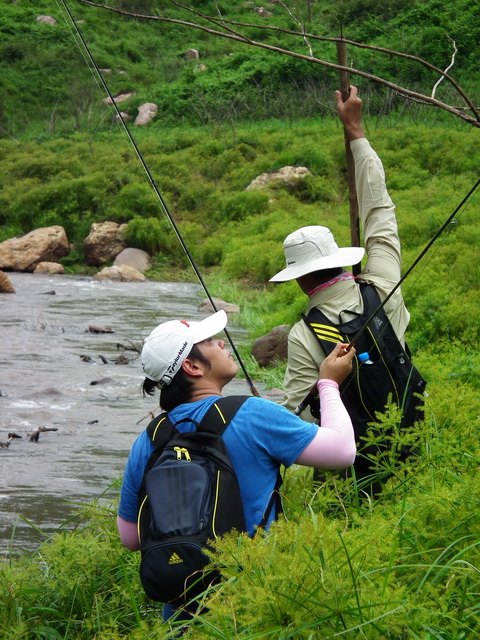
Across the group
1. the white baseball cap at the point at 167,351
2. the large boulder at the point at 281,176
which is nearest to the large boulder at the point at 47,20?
the large boulder at the point at 281,176

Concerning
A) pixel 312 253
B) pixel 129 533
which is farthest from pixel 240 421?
pixel 312 253

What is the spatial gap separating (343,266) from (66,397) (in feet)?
20.6

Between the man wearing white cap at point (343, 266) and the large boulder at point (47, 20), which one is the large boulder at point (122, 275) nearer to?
the man wearing white cap at point (343, 266)

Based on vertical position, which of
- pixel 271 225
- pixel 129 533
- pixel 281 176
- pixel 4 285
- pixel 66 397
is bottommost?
pixel 281 176

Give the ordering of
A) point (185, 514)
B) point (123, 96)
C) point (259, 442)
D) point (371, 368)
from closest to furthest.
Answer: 1. point (185, 514)
2. point (259, 442)
3. point (371, 368)
4. point (123, 96)

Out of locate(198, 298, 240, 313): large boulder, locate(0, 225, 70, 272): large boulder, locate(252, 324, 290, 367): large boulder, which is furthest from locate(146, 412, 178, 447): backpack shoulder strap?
locate(0, 225, 70, 272): large boulder

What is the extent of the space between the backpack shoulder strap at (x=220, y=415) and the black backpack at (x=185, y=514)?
0.21ft

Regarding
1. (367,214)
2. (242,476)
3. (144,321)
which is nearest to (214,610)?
(242,476)

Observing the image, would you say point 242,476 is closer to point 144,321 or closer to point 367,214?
point 367,214

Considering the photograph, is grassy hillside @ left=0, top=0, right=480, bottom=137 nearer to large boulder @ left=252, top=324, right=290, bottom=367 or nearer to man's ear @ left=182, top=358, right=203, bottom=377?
large boulder @ left=252, top=324, right=290, bottom=367

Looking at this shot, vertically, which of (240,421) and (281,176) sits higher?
(240,421)

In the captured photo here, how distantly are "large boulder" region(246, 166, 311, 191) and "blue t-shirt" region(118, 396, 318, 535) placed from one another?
2257cm

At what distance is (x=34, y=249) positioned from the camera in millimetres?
22547

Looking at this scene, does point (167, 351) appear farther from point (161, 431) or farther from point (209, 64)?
point (209, 64)
